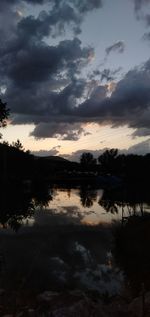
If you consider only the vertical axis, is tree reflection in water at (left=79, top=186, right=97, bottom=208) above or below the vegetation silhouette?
above

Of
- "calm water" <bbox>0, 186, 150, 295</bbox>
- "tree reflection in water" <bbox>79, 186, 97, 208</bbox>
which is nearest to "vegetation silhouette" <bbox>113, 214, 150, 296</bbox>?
"calm water" <bbox>0, 186, 150, 295</bbox>

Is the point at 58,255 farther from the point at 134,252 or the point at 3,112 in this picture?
the point at 3,112

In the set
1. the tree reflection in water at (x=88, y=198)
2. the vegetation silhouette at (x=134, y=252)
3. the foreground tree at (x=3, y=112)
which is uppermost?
the foreground tree at (x=3, y=112)

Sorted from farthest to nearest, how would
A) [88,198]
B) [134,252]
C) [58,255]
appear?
[88,198]
[134,252]
[58,255]

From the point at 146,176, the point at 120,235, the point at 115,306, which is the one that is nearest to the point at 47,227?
the point at 120,235

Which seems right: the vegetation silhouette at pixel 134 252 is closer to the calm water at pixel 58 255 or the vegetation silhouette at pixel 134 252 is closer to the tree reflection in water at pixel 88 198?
the calm water at pixel 58 255

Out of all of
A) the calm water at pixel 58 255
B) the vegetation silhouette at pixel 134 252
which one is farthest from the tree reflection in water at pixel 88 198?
the vegetation silhouette at pixel 134 252

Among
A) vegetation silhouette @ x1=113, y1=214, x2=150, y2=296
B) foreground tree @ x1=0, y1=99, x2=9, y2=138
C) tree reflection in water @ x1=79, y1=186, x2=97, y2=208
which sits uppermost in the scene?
foreground tree @ x1=0, y1=99, x2=9, y2=138

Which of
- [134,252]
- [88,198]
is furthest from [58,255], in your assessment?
[88,198]

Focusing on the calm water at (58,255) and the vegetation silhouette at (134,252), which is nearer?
the calm water at (58,255)

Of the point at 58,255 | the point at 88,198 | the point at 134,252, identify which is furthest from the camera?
the point at 88,198

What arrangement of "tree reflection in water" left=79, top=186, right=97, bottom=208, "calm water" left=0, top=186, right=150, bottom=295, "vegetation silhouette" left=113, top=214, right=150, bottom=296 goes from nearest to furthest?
"calm water" left=0, top=186, right=150, bottom=295 < "vegetation silhouette" left=113, top=214, right=150, bottom=296 < "tree reflection in water" left=79, top=186, right=97, bottom=208

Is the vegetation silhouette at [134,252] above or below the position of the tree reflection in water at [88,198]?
below

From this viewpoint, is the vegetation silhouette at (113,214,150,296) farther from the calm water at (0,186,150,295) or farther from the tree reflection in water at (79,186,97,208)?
the tree reflection in water at (79,186,97,208)
